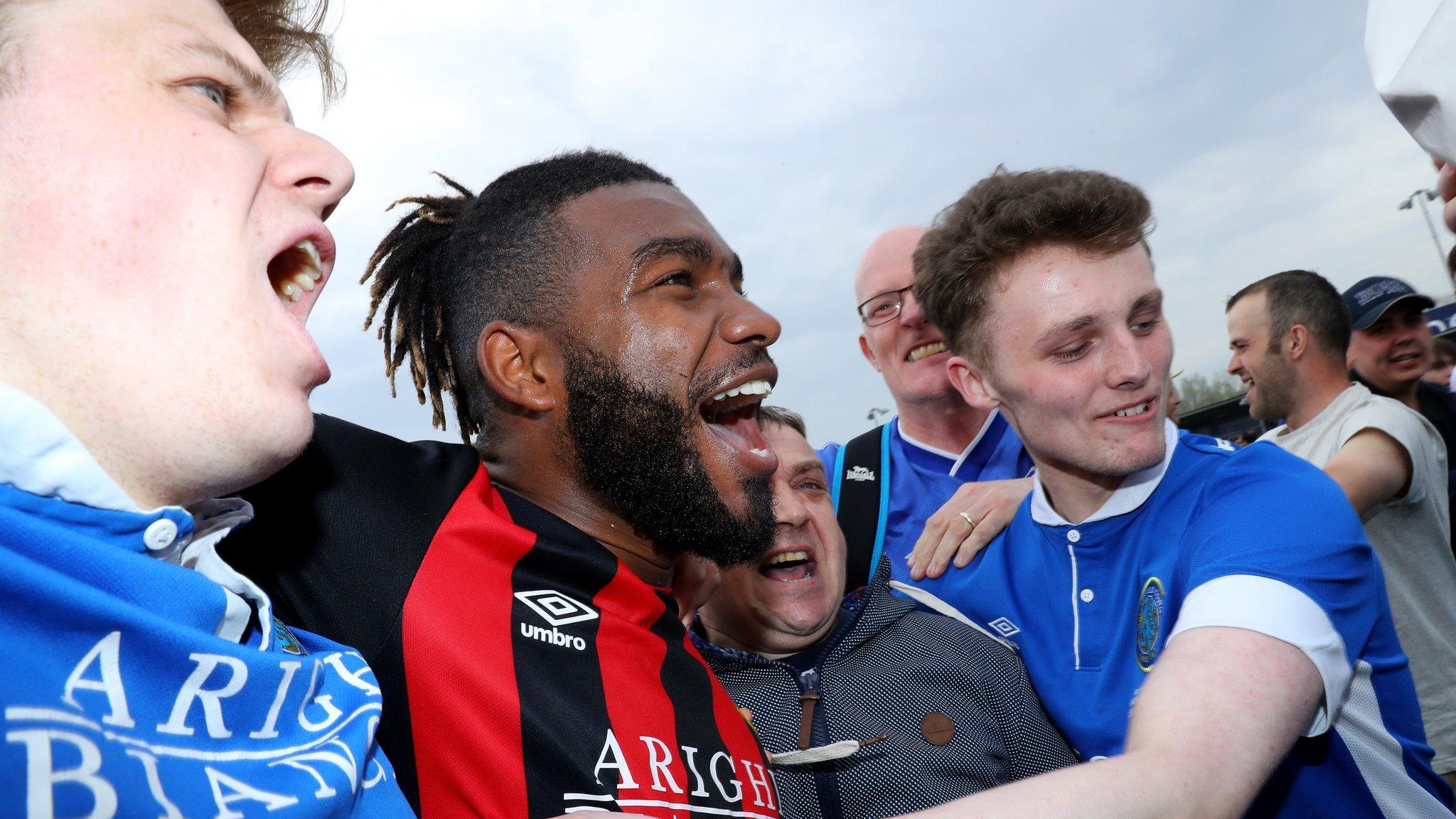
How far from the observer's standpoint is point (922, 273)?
11.4 ft

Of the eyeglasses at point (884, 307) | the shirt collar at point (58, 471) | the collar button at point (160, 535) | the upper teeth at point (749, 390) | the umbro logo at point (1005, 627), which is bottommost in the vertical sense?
the umbro logo at point (1005, 627)

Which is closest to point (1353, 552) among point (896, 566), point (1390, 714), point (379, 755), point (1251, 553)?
point (1251, 553)

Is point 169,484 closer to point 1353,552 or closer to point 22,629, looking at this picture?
point 22,629

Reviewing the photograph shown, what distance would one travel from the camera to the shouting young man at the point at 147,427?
102 centimetres

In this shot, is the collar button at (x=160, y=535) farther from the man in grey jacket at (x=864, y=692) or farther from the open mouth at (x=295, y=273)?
the man in grey jacket at (x=864, y=692)

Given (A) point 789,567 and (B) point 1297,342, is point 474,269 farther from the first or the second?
(B) point 1297,342

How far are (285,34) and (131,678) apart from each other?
1664 millimetres

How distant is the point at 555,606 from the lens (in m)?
1.92

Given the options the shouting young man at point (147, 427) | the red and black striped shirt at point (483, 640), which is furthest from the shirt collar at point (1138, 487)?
the shouting young man at point (147, 427)

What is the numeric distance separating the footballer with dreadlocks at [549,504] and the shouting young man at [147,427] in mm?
250

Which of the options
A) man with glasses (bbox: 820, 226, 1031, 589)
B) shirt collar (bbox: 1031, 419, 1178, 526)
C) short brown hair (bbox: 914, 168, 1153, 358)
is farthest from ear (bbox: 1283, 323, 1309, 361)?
shirt collar (bbox: 1031, 419, 1178, 526)

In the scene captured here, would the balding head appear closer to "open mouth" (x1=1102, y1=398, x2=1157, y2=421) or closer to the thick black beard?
"open mouth" (x1=1102, y1=398, x2=1157, y2=421)

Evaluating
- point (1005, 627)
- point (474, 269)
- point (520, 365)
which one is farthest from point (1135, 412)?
point (474, 269)

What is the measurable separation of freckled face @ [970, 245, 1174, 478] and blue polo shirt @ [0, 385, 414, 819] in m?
2.15
